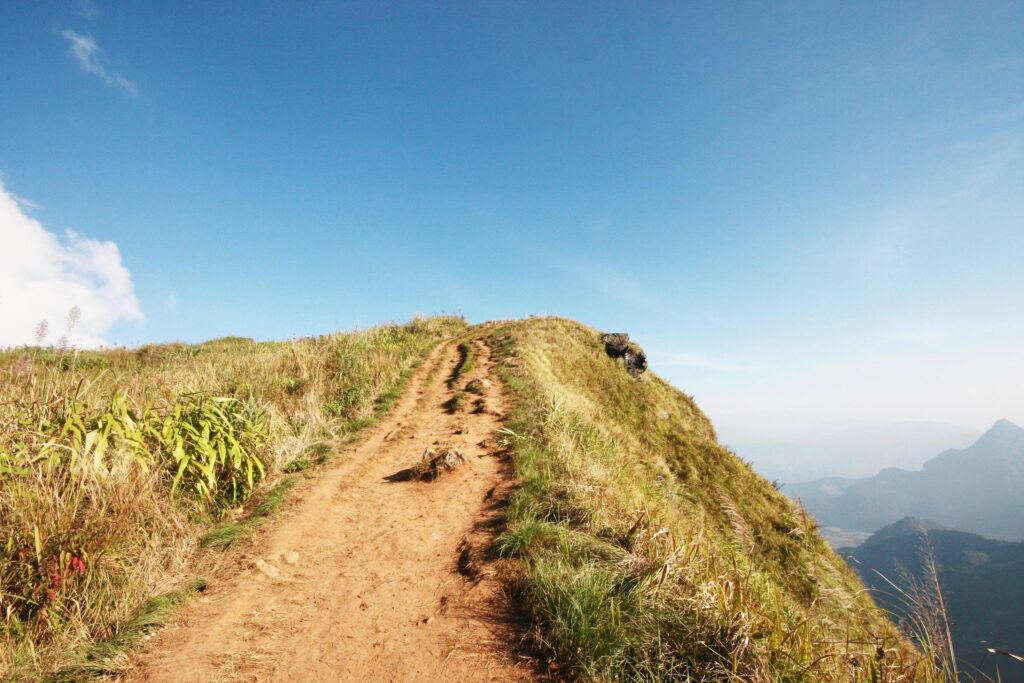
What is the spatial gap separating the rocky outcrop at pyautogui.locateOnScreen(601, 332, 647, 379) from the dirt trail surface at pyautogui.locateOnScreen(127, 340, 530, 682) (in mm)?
17798

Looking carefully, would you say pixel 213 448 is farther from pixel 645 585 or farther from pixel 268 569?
pixel 645 585

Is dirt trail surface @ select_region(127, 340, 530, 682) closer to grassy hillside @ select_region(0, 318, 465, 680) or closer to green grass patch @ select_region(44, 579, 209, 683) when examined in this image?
green grass patch @ select_region(44, 579, 209, 683)

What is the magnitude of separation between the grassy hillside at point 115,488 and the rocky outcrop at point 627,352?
17628mm

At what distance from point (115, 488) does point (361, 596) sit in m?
3.43

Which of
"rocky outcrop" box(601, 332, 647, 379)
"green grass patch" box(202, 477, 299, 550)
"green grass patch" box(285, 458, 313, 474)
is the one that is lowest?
"green grass patch" box(202, 477, 299, 550)

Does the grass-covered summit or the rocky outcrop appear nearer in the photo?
the grass-covered summit

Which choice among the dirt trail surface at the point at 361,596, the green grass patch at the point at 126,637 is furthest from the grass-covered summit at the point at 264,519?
A: the dirt trail surface at the point at 361,596

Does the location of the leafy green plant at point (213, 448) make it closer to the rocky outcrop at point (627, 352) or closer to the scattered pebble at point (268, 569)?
the scattered pebble at point (268, 569)

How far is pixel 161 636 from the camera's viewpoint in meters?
4.39

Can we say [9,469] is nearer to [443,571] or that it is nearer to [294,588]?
[294,588]

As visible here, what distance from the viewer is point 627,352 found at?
2528 centimetres

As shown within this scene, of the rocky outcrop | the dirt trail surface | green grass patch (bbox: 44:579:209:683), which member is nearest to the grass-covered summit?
green grass patch (bbox: 44:579:209:683)

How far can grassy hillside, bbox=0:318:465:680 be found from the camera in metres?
4.41

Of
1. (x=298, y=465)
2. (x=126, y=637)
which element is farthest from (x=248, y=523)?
(x=126, y=637)
